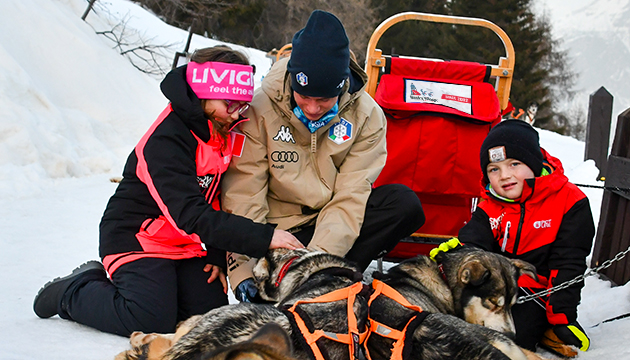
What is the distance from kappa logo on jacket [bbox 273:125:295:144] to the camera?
2.86 m

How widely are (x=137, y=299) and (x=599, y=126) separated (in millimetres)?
7089

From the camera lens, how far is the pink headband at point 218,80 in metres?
2.49

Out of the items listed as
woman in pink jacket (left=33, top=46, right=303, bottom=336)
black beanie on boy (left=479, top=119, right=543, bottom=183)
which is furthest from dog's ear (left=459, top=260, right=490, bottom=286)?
woman in pink jacket (left=33, top=46, right=303, bottom=336)

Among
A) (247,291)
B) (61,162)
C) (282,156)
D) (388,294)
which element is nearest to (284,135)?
(282,156)

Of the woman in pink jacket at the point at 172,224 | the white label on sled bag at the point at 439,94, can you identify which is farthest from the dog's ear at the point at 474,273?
the white label on sled bag at the point at 439,94

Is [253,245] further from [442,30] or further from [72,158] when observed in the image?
[442,30]

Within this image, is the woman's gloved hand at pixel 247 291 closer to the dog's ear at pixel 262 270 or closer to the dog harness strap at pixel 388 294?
the dog's ear at pixel 262 270

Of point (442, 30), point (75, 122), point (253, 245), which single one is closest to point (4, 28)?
point (75, 122)

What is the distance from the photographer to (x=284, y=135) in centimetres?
287

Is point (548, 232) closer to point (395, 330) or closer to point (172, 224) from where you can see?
point (395, 330)

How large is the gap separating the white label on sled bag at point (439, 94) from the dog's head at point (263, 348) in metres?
2.59

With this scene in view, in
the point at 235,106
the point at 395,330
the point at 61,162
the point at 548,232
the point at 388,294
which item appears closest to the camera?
the point at 395,330

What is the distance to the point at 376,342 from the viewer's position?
82.4 inches

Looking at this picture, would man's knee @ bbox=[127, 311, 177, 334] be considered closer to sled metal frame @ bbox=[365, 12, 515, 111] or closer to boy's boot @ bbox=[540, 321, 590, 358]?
boy's boot @ bbox=[540, 321, 590, 358]
